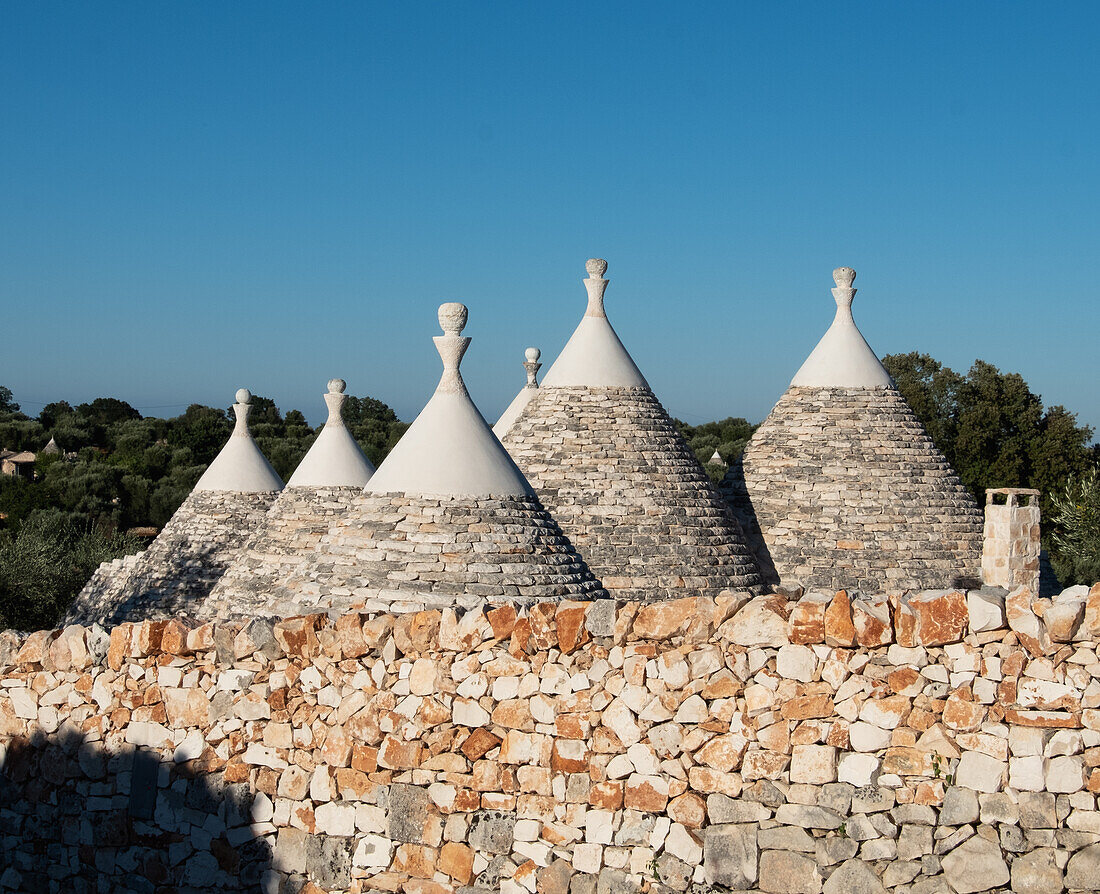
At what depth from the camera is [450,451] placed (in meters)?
8.75

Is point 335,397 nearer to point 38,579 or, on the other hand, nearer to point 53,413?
point 38,579

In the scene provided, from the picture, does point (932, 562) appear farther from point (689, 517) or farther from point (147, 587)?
point (147, 587)

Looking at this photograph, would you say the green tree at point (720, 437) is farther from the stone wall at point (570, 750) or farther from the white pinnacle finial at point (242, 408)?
the stone wall at point (570, 750)

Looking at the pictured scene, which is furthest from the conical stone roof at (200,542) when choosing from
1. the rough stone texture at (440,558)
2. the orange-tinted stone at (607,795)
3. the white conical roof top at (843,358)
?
the orange-tinted stone at (607,795)

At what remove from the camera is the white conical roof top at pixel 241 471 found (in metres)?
15.2

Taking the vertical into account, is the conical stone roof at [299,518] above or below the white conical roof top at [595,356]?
below

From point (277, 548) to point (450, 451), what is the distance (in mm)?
4062

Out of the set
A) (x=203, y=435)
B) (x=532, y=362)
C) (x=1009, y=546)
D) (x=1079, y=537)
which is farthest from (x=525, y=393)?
(x=203, y=435)

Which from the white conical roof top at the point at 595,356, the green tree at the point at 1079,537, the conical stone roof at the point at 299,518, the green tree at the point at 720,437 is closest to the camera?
the conical stone roof at the point at 299,518

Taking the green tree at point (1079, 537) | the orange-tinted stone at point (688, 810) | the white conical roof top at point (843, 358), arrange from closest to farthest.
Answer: the orange-tinted stone at point (688, 810) < the white conical roof top at point (843, 358) < the green tree at point (1079, 537)

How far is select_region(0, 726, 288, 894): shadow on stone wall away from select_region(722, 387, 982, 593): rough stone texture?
6.64 metres

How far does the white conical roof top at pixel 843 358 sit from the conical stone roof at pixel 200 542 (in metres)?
6.44

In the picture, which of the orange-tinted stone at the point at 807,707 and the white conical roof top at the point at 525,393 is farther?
the white conical roof top at the point at 525,393

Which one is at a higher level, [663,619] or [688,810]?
[663,619]
